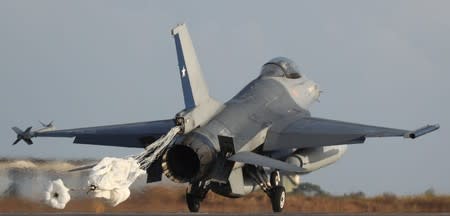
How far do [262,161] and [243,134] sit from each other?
1765mm

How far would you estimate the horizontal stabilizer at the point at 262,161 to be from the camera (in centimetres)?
2975

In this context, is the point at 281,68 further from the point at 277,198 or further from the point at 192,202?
the point at 192,202

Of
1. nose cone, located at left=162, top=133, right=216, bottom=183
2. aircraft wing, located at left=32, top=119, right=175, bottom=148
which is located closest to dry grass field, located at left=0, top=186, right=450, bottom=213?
aircraft wing, located at left=32, top=119, right=175, bottom=148

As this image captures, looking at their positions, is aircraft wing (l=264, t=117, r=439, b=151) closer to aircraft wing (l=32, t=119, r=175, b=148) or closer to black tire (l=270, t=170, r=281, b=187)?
black tire (l=270, t=170, r=281, b=187)

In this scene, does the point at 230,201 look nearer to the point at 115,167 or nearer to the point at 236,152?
the point at 236,152

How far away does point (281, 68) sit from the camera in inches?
1412

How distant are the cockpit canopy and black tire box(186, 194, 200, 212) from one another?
458cm

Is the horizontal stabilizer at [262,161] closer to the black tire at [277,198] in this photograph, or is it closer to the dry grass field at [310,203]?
the black tire at [277,198]

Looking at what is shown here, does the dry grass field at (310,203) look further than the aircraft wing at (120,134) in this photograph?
Yes

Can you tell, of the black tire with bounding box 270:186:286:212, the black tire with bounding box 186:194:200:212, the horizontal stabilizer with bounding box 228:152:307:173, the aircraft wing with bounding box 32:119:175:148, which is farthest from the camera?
the black tire with bounding box 186:194:200:212

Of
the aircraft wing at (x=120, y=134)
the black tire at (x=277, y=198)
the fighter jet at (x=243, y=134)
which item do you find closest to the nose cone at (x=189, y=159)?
the fighter jet at (x=243, y=134)

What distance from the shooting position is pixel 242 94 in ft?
112

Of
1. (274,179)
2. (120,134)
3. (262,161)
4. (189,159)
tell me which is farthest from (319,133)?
(120,134)

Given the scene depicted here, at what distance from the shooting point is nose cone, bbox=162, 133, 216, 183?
30047 mm
